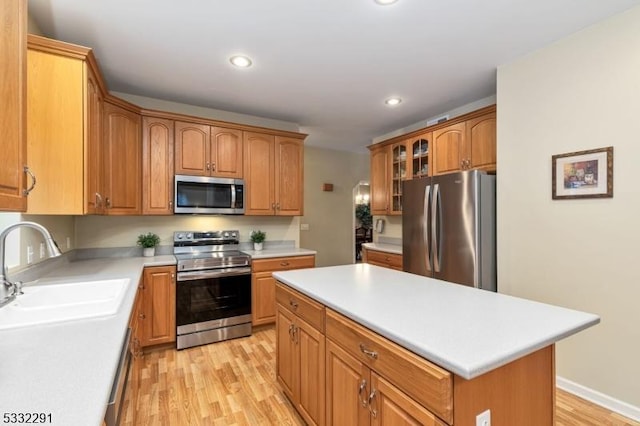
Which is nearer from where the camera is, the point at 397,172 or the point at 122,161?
the point at 122,161

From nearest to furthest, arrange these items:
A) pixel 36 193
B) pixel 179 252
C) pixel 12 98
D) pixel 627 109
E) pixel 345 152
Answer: pixel 12 98 < pixel 36 193 < pixel 627 109 < pixel 179 252 < pixel 345 152

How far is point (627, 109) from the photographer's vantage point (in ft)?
6.50

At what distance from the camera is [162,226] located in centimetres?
341

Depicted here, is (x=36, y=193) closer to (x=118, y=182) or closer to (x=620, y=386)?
(x=118, y=182)

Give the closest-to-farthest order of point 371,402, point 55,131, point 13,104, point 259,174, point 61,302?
point 13,104 < point 371,402 < point 61,302 < point 55,131 < point 259,174

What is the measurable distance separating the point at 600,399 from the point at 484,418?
1913mm

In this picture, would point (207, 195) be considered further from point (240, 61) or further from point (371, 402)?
point (371, 402)

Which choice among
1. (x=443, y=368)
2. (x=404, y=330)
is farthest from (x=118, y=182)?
(x=443, y=368)

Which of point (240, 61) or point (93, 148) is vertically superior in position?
point (240, 61)

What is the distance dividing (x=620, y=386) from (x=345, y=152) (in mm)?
4992

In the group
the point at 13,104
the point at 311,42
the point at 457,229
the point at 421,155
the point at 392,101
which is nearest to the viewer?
the point at 13,104

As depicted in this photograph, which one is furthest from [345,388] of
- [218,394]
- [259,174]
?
[259,174]

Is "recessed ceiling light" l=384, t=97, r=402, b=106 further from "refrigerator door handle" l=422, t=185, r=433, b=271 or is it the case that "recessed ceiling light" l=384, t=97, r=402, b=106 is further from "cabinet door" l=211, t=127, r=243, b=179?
"cabinet door" l=211, t=127, r=243, b=179

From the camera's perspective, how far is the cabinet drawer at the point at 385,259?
12.3ft
